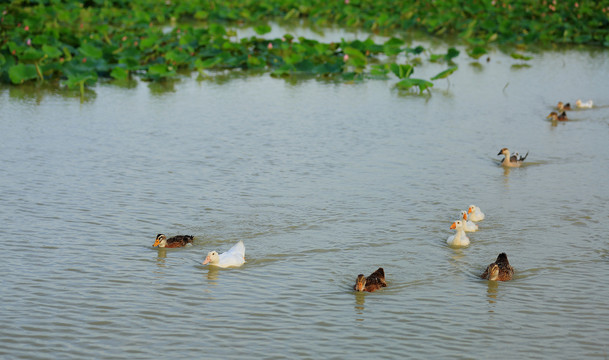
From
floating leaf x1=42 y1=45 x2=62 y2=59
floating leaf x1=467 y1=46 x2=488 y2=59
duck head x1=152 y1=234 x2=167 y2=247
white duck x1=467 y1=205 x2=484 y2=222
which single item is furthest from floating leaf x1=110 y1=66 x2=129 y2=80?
white duck x1=467 y1=205 x2=484 y2=222

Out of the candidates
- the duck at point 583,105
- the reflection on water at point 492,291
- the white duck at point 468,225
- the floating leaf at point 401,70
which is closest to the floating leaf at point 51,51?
the floating leaf at point 401,70

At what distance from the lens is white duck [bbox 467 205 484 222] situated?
9062 mm

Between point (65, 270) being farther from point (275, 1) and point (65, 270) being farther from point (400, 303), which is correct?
point (275, 1)

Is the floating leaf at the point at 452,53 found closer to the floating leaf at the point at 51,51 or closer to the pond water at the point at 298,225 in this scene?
the pond water at the point at 298,225

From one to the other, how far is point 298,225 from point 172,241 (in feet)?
4.97

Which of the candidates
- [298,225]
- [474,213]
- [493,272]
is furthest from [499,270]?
[298,225]

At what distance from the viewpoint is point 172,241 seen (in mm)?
8188

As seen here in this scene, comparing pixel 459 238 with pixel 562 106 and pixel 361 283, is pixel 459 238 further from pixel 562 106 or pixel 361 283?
pixel 562 106

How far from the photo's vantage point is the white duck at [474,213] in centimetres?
906

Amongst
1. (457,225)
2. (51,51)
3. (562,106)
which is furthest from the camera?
(51,51)

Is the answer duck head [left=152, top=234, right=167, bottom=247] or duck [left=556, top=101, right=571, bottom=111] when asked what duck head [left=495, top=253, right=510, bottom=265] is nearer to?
duck head [left=152, top=234, right=167, bottom=247]

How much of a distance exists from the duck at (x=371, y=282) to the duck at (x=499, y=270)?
943mm

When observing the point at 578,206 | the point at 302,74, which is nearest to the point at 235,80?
the point at 302,74

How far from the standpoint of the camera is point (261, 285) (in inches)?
291
